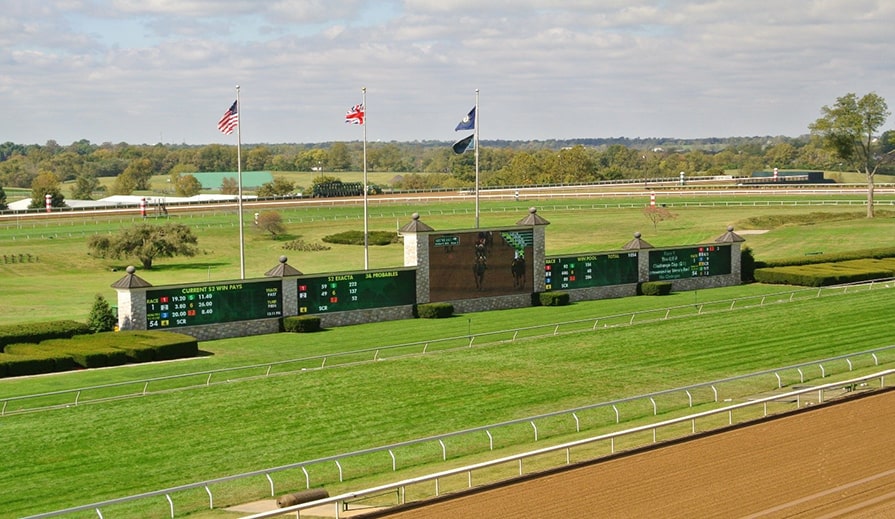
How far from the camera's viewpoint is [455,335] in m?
37.7

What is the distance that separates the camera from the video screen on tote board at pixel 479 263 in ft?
139

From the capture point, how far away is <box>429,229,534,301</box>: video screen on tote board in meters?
42.3

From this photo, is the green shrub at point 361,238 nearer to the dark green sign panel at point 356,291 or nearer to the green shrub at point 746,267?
the green shrub at point 746,267

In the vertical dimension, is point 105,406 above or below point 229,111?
below

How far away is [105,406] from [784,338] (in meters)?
20.5

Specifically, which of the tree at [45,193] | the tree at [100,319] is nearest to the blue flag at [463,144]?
the tree at [100,319]

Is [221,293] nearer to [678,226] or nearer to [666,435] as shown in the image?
[666,435]

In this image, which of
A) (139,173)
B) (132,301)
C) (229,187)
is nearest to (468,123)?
(132,301)

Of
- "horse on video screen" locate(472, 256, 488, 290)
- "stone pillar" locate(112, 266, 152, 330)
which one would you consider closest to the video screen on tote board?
"horse on video screen" locate(472, 256, 488, 290)

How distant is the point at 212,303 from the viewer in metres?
37.2

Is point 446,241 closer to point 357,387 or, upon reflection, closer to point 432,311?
point 432,311

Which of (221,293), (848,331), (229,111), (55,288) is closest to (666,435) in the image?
(848,331)

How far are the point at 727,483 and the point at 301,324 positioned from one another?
72.5 ft

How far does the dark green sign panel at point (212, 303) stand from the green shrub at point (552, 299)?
11.2m
